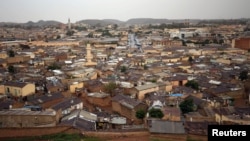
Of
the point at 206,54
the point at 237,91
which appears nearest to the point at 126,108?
the point at 237,91

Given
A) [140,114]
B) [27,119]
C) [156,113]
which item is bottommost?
[140,114]

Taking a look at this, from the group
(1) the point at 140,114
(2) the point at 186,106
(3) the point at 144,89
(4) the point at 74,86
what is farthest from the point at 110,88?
(2) the point at 186,106

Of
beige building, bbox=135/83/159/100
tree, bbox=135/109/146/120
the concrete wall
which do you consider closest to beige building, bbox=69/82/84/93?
beige building, bbox=135/83/159/100

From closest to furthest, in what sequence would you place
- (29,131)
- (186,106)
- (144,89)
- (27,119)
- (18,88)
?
(29,131)
(27,119)
(186,106)
(18,88)
(144,89)

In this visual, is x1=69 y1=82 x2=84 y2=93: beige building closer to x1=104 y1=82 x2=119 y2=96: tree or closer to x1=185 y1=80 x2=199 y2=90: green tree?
x1=104 y1=82 x2=119 y2=96: tree

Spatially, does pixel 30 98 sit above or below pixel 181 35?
below

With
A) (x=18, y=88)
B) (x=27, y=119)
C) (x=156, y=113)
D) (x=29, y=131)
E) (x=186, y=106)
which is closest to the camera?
(x=29, y=131)

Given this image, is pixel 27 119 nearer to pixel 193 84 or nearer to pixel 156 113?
pixel 156 113

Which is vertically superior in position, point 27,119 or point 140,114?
point 27,119

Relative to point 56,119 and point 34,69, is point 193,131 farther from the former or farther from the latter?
point 34,69
